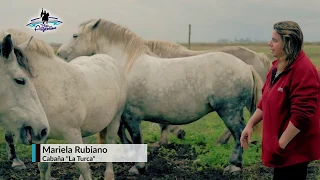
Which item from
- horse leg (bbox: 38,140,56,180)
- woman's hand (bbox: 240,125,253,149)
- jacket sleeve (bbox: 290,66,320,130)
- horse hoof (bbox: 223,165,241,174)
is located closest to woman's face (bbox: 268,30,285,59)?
jacket sleeve (bbox: 290,66,320,130)

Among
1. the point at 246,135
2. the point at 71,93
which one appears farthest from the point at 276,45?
the point at 71,93

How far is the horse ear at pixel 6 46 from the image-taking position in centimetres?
280

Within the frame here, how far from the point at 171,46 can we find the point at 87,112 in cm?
333

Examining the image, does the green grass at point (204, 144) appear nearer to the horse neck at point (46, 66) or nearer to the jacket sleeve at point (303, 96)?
the horse neck at point (46, 66)

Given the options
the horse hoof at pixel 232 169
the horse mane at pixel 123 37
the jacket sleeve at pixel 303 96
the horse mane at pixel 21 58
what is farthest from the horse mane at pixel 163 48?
the jacket sleeve at pixel 303 96

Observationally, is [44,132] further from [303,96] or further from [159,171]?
[159,171]

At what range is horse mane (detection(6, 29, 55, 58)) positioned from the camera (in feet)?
12.0

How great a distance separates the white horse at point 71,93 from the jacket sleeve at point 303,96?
2107 millimetres

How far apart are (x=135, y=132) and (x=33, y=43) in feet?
6.90

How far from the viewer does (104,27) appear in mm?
5824

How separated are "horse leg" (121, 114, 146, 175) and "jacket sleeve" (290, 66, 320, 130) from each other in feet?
10.0

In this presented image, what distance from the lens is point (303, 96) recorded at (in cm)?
243

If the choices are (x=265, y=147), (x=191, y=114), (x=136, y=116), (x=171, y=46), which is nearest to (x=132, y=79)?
(x=136, y=116)

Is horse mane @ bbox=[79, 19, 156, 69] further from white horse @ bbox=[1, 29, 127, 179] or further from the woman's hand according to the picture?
the woman's hand
